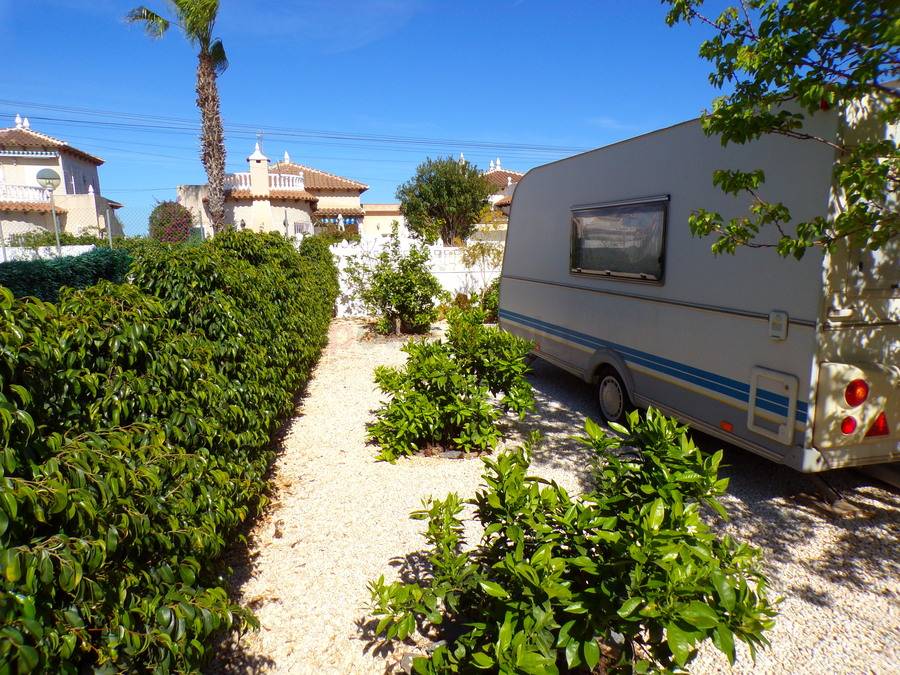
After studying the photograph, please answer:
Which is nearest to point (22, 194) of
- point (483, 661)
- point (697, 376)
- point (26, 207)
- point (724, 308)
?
point (26, 207)

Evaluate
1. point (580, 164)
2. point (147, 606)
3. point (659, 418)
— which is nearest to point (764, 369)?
point (659, 418)

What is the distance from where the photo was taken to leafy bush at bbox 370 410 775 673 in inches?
71.5

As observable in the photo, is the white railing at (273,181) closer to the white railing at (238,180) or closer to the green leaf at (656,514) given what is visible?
the white railing at (238,180)

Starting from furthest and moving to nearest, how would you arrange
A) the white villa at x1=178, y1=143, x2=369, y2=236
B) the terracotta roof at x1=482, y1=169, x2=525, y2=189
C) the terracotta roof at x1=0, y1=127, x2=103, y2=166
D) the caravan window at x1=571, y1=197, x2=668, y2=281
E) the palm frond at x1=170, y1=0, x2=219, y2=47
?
the terracotta roof at x1=482, y1=169, x2=525, y2=189
the terracotta roof at x1=0, y1=127, x2=103, y2=166
the white villa at x1=178, y1=143, x2=369, y2=236
the palm frond at x1=170, y1=0, x2=219, y2=47
the caravan window at x1=571, y1=197, x2=668, y2=281

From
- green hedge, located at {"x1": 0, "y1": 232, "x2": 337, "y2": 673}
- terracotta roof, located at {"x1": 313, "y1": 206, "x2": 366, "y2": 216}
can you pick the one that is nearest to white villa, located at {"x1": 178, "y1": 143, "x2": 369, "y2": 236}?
terracotta roof, located at {"x1": 313, "y1": 206, "x2": 366, "y2": 216}

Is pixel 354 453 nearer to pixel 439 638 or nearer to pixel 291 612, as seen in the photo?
pixel 291 612

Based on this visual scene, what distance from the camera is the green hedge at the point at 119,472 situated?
1424 millimetres

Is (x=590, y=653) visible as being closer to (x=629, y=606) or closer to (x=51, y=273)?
(x=629, y=606)

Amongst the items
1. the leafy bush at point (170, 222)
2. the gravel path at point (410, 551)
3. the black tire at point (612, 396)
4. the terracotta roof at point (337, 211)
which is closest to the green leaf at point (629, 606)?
the gravel path at point (410, 551)

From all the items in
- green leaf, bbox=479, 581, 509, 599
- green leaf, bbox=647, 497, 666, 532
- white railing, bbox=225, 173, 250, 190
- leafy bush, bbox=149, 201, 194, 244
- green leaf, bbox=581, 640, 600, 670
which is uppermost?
white railing, bbox=225, 173, 250, 190

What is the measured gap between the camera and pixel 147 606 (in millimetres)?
1799

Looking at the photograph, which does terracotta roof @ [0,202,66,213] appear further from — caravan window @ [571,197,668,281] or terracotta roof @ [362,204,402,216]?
caravan window @ [571,197,668,281]

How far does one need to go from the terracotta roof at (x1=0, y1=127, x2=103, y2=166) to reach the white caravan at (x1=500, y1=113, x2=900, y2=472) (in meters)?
34.1

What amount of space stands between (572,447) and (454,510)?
3.22 meters
